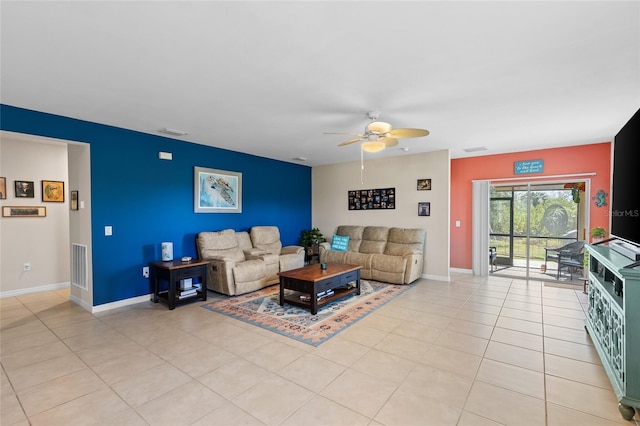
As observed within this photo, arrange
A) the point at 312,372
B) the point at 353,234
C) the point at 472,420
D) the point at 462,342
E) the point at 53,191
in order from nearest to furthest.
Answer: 1. the point at 472,420
2. the point at 312,372
3. the point at 462,342
4. the point at 53,191
5. the point at 353,234

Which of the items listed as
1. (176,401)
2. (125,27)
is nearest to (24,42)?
(125,27)

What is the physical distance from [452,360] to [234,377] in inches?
75.1

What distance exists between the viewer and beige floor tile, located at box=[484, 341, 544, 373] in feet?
8.47

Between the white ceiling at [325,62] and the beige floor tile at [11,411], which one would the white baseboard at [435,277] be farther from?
the beige floor tile at [11,411]

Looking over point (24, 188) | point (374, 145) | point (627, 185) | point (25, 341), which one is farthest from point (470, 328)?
point (24, 188)

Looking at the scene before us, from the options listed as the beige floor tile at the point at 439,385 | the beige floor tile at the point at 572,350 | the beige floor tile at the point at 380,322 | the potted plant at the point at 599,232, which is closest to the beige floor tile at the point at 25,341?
the beige floor tile at the point at 380,322

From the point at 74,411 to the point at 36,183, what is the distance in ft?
15.2

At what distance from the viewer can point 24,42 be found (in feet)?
6.79

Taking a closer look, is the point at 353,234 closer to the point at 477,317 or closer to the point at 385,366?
the point at 477,317

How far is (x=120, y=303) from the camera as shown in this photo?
418 centimetres

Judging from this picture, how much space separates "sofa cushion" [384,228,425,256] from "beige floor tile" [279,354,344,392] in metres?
3.52

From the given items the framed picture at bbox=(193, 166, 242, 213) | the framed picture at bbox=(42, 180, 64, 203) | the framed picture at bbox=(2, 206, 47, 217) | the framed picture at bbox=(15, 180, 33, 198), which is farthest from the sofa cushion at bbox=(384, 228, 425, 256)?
the framed picture at bbox=(15, 180, 33, 198)

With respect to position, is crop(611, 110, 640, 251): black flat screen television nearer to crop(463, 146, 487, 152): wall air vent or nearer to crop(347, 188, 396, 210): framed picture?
crop(463, 146, 487, 152): wall air vent

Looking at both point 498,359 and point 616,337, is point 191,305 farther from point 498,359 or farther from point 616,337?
point 616,337
